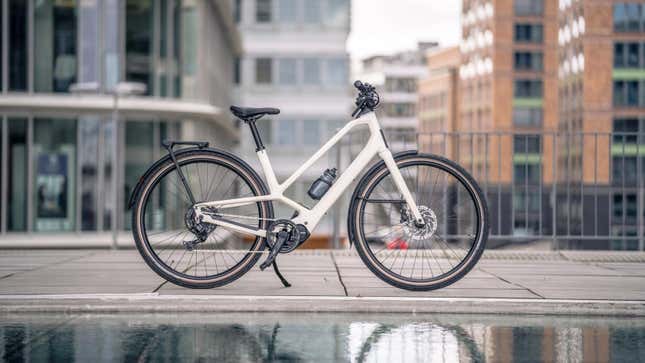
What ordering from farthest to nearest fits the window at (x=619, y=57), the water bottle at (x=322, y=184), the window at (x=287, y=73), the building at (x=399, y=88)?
the building at (x=399, y=88) → the window at (x=619, y=57) → the window at (x=287, y=73) → the water bottle at (x=322, y=184)

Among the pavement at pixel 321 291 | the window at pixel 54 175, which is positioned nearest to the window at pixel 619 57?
the window at pixel 54 175

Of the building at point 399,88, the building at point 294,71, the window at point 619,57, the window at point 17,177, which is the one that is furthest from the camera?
the building at point 399,88

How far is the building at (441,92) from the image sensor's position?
123125 mm

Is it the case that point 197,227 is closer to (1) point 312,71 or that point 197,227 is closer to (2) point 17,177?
(2) point 17,177

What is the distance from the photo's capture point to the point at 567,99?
92.1m

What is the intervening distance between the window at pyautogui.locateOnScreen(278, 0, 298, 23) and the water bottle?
5064cm

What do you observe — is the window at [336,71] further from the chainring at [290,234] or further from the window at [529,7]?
the chainring at [290,234]

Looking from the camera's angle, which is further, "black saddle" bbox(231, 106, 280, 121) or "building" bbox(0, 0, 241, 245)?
"building" bbox(0, 0, 241, 245)

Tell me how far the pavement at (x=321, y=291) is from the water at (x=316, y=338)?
13 centimetres

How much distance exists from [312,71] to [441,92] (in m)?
72.1

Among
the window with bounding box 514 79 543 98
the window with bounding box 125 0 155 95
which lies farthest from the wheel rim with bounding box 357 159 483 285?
the window with bounding box 514 79 543 98

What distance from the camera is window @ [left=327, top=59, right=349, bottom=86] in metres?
56.5

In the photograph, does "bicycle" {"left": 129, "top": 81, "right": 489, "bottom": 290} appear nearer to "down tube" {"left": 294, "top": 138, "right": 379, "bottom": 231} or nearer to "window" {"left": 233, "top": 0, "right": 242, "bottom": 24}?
"down tube" {"left": 294, "top": 138, "right": 379, "bottom": 231}

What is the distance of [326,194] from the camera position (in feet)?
22.3
